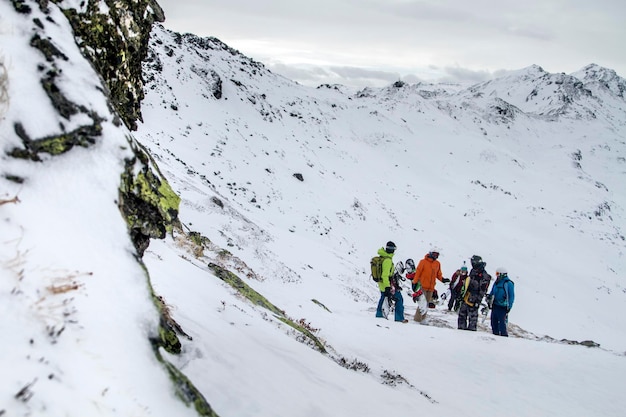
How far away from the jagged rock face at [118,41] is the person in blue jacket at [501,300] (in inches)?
392

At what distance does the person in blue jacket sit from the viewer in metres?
11.3

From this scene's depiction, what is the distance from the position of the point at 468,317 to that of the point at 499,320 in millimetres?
817

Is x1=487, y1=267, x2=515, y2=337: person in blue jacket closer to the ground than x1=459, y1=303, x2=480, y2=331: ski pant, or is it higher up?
higher up

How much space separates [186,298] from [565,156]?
7888 centimetres

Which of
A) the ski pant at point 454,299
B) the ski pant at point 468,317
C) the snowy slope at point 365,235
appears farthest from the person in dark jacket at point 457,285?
the ski pant at point 468,317

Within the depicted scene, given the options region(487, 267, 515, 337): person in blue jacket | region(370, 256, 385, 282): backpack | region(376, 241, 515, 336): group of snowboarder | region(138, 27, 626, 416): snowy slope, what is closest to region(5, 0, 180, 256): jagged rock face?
region(138, 27, 626, 416): snowy slope

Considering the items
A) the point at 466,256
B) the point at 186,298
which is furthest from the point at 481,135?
the point at 186,298

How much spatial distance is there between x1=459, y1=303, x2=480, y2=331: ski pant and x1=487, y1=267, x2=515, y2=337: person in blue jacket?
48cm

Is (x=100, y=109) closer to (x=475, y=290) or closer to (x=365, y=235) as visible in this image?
(x=475, y=290)

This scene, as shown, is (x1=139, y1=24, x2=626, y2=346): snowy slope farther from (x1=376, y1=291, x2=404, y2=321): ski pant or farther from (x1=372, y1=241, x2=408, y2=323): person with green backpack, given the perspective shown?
(x1=372, y1=241, x2=408, y2=323): person with green backpack

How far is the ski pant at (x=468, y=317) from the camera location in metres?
11.8

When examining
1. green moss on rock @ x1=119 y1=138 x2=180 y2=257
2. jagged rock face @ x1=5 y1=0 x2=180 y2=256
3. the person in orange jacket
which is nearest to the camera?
jagged rock face @ x1=5 y1=0 x2=180 y2=256

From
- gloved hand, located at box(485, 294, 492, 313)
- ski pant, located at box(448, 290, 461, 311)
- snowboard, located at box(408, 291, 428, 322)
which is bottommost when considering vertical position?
ski pant, located at box(448, 290, 461, 311)

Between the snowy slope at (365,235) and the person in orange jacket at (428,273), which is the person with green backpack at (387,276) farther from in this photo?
the snowy slope at (365,235)
